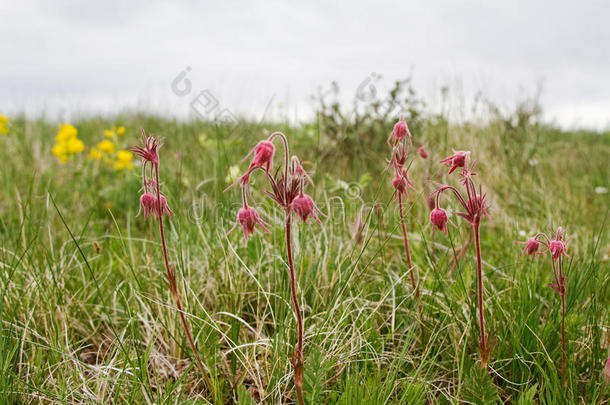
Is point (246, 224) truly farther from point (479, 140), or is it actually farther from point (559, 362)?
point (479, 140)

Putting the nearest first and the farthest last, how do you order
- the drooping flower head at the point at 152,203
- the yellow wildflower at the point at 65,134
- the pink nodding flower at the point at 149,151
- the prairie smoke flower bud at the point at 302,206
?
the prairie smoke flower bud at the point at 302,206 < the pink nodding flower at the point at 149,151 < the drooping flower head at the point at 152,203 < the yellow wildflower at the point at 65,134

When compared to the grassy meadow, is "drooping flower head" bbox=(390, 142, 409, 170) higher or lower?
higher

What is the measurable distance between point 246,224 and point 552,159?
6.08m

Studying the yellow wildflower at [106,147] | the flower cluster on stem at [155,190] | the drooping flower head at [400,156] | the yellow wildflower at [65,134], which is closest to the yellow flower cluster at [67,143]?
the yellow wildflower at [65,134]

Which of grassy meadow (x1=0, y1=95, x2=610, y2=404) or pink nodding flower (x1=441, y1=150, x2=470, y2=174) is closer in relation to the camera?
pink nodding flower (x1=441, y1=150, x2=470, y2=174)

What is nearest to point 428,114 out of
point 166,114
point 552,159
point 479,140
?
point 479,140

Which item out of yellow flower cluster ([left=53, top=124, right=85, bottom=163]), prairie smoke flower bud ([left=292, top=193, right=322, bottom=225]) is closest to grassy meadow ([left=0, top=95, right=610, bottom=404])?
prairie smoke flower bud ([left=292, top=193, right=322, bottom=225])

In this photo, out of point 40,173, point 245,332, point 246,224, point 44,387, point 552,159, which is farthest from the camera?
point 552,159

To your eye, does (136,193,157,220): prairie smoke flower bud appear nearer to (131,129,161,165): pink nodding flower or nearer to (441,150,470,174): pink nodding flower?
(131,129,161,165): pink nodding flower

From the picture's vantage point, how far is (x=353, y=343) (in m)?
2.13

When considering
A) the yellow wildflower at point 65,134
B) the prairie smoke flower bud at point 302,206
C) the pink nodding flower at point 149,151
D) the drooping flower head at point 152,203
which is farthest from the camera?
the yellow wildflower at point 65,134

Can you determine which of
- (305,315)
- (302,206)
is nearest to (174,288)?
(302,206)

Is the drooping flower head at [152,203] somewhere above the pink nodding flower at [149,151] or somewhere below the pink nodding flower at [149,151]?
below

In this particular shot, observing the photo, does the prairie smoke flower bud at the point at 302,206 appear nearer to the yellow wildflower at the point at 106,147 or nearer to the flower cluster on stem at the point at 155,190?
the flower cluster on stem at the point at 155,190
